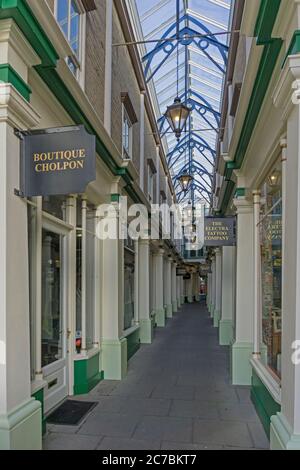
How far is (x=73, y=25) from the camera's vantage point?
19.5 feet

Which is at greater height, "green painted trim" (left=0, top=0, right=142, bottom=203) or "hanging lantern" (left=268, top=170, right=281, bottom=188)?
"green painted trim" (left=0, top=0, right=142, bottom=203)

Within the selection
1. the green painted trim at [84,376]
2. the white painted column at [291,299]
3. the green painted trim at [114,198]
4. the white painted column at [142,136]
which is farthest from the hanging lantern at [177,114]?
the white painted column at [142,136]

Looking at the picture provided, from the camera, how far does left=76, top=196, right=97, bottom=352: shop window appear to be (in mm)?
6316

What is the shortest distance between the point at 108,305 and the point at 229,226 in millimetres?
2865

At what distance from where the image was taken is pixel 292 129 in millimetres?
3131

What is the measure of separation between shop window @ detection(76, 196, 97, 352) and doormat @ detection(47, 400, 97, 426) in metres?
0.85

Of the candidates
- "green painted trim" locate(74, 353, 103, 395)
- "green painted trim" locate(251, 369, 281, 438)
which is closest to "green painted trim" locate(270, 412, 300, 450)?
"green painted trim" locate(251, 369, 281, 438)

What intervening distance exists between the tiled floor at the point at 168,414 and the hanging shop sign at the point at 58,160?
9.31ft

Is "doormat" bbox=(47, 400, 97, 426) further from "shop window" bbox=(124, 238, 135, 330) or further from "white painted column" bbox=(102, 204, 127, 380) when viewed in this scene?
"shop window" bbox=(124, 238, 135, 330)

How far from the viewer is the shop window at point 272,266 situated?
4.65m

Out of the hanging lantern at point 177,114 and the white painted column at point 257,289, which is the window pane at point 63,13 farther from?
the white painted column at point 257,289

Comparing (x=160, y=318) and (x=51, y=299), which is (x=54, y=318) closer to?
(x=51, y=299)

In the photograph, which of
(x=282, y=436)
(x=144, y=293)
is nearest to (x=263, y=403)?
(x=282, y=436)
